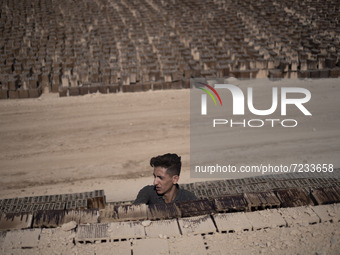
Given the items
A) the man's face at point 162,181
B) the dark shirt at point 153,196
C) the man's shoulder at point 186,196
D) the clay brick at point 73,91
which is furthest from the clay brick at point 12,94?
the man's shoulder at point 186,196

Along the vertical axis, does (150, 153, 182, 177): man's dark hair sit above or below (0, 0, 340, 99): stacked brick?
below

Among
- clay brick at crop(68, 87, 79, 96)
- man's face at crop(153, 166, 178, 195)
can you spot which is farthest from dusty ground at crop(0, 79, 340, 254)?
man's face at crop(153, 166, 178, 195)

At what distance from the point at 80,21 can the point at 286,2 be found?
901 centimetres

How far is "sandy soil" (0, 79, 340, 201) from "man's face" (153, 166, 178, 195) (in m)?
1.94

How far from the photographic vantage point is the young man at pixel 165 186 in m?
4.76

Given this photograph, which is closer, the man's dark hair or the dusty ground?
the man's dark hair

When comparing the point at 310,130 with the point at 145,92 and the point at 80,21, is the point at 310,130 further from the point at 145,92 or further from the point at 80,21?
the point at 80,21

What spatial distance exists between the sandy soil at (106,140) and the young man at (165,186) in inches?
69.7

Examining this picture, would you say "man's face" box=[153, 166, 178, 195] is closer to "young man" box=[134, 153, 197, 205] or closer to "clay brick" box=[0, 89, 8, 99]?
"young man" box=[134, 153, 197, 205]

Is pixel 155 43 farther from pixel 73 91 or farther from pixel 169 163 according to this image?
pixel 169 163

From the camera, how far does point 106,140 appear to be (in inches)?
326

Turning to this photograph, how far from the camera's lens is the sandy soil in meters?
7.12

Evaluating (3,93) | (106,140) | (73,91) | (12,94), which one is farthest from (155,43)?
(106,140)

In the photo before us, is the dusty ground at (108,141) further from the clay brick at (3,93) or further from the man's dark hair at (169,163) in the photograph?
the man's dark hair at (169,163)
